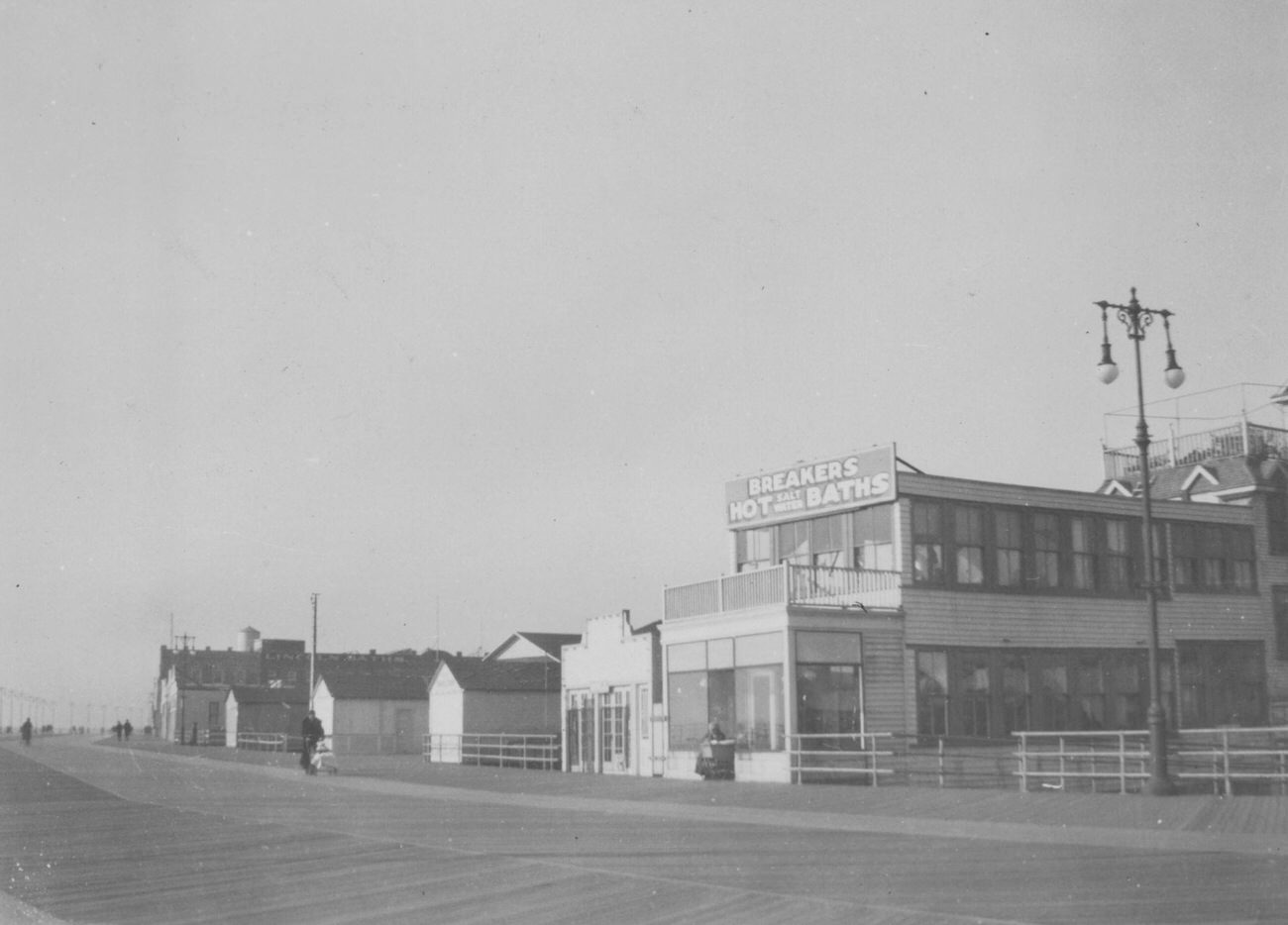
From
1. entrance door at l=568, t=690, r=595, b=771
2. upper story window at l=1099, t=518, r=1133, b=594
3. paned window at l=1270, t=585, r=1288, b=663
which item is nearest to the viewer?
upper story window at l=1099, t=518, r=1133, b=594

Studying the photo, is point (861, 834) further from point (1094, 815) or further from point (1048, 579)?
point (1048, 579)

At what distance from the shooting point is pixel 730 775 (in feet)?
94.9

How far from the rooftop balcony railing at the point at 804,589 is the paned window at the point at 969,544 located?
6.57 feet

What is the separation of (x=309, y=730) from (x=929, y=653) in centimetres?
1574

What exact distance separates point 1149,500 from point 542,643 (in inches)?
1606

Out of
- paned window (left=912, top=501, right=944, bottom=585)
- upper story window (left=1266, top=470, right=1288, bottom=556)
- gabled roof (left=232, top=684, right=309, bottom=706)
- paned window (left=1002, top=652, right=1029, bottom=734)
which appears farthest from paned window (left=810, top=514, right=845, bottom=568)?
gabled roof (left=232, top=684, right=309, bottom=706)

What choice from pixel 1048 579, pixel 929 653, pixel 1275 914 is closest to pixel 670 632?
pixel 929 653

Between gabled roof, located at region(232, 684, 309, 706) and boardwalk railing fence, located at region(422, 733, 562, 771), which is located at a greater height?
gabled roof, located at region(232, 684, 309, 706)

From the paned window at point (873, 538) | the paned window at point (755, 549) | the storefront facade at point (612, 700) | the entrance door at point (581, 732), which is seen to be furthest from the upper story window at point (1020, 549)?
the entrance door at point (581, 732)

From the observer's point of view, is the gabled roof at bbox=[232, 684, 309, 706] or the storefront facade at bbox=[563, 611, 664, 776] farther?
the gabled roof at bbox=[232, 684, 309, 706]

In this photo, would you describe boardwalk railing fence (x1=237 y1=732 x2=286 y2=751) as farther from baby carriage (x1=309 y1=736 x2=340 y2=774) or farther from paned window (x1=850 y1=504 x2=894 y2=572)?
paned window (x1=850 y1=504 x2=894 y2=572)

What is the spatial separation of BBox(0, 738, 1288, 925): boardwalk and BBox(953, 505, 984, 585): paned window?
29.2ft

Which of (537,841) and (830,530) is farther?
(830,530)

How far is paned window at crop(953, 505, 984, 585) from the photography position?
3058 cm
